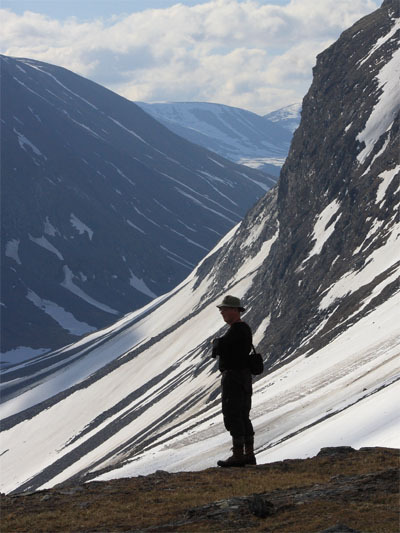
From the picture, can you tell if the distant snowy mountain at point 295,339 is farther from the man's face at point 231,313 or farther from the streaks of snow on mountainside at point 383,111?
the man's face at point 231,313

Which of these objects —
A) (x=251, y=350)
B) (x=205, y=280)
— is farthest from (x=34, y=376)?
(x=251, y=350)

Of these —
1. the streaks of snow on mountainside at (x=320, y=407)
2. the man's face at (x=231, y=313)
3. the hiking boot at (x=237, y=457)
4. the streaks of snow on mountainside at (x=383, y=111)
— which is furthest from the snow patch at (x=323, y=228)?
the man's face at (x=231, y=313)

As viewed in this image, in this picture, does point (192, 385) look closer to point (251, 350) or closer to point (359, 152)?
point (359, 152)

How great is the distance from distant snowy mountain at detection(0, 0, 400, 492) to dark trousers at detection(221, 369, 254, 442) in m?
8.74

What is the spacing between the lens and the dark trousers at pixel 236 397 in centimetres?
1836

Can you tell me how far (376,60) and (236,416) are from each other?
347ft

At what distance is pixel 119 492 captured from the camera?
→ 17484 mm

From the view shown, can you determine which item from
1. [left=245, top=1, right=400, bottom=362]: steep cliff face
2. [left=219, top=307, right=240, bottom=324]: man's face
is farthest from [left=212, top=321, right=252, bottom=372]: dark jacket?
[left=245, top=1, right=400, bottom=362]: steep cliff face

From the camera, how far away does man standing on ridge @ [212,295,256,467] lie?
18.2m

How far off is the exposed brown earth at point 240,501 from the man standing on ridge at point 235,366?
1080 millimetres

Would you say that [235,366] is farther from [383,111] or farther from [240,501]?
[383,111]

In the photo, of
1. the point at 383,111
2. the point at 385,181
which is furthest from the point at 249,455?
the point at 383,111

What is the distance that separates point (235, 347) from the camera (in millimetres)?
18297

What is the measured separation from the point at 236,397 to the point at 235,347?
3.36ft
